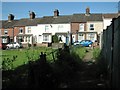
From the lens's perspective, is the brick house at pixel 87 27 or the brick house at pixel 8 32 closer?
the brick house at pixel 87 27

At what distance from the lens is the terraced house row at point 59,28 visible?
57875mm

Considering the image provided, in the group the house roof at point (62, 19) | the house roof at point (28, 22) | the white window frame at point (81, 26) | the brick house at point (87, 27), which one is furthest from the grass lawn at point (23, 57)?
the house roof at point (28, 22)

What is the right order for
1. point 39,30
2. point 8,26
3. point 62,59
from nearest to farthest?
1. point 62,59
2. point 39,30
3. point 8,26

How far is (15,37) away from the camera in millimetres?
66500

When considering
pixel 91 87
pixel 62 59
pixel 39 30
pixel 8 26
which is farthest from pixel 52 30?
pixel 91 87

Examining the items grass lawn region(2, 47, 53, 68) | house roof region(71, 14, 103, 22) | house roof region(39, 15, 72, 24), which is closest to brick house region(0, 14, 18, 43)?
house roof region(39, 15, 72, 24)

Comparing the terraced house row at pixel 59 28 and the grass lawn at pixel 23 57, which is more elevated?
the terraced house row at pixel 59 28

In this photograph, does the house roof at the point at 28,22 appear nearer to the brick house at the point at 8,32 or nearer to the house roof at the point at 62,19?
the house roof at the point at 62,19

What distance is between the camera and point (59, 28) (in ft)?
199

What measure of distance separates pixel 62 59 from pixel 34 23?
171 ft

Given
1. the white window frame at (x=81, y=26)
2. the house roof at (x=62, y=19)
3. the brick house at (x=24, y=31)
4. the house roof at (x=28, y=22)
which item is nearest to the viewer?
the white window frame at (x=81, y=26)

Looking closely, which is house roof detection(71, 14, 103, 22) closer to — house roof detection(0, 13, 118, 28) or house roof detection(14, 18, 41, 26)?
house roof detection(0, 13, 118, 28)

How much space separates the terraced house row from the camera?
57.9m

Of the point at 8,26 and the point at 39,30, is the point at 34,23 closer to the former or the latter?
the point at 39,30
